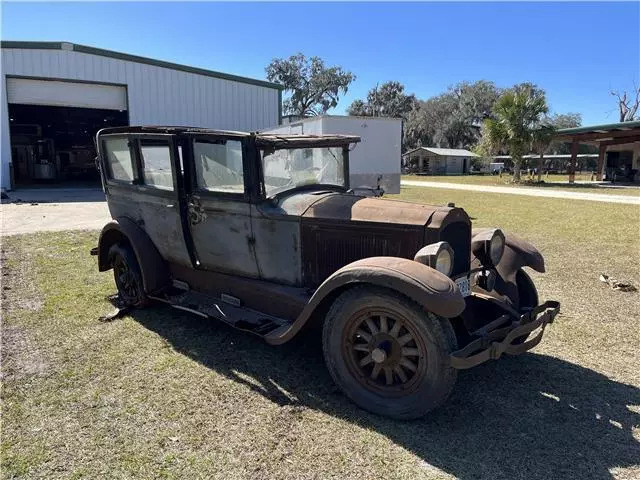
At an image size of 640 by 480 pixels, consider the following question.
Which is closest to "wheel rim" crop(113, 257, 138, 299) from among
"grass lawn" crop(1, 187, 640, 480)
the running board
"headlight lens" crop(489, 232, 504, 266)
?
"grass lawn" crop(1, 187, 640, 480)

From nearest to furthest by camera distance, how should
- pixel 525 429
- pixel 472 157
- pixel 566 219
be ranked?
pixel 525 429 → pixel 566 219 → pixel 472 157

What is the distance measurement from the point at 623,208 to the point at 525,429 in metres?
14.6

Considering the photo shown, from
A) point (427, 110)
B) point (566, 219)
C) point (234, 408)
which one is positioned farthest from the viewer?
point (427, 110)

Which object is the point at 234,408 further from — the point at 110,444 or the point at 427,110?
the point at 427,110

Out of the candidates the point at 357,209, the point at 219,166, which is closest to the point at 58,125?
the point at 219,166

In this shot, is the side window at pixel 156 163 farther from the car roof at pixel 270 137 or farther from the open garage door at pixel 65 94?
the open garage door at pixel 65 94

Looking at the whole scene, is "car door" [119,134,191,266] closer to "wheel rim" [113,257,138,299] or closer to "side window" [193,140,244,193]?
"side window" [193,140,244,193]

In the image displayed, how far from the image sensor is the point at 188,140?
13.1ft

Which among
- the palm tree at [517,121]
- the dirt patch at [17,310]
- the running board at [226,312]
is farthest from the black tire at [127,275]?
the palm tree at [517,121]

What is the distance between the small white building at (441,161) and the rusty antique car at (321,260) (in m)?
47.9

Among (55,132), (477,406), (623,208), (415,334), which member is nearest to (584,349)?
(477,406)

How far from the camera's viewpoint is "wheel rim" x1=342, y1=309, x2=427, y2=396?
9.54ft

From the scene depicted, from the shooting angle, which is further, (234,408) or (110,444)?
(234,408)

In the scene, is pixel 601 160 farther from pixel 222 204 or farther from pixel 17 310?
pixel 17 310
